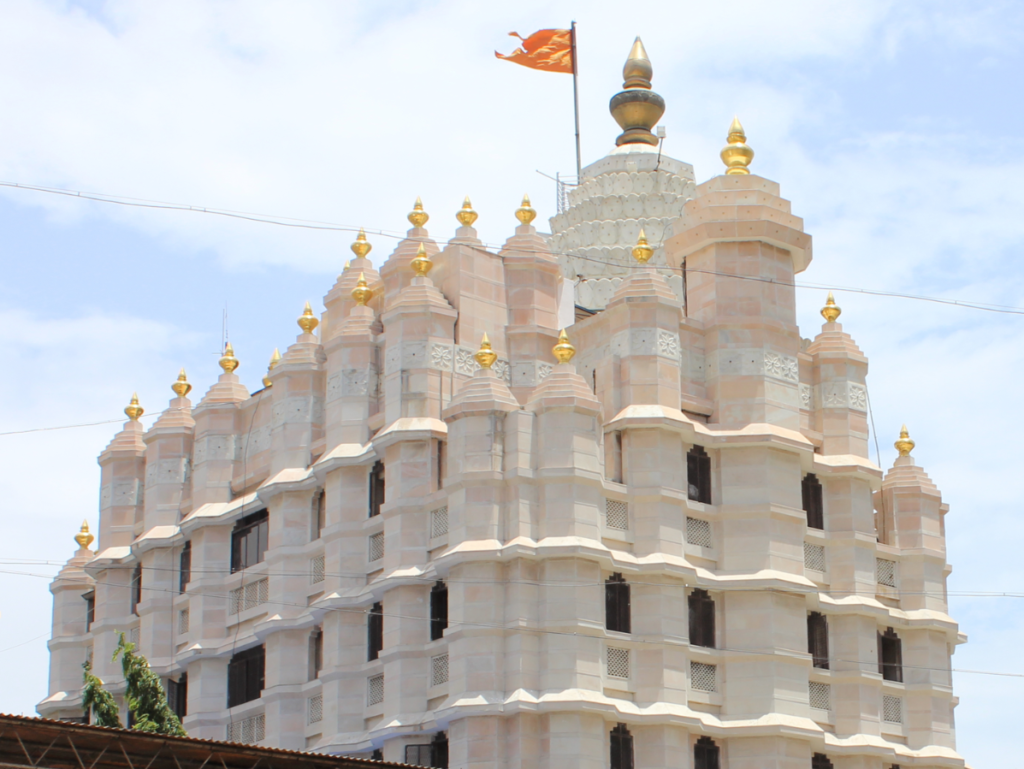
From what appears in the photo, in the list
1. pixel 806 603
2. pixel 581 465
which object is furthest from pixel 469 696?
pixel 806 603

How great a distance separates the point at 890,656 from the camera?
56.1 m

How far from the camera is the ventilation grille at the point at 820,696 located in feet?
177

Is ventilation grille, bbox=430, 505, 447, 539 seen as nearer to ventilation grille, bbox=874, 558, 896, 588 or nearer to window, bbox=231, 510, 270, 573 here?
window, bbox=231, 510, 270, 573

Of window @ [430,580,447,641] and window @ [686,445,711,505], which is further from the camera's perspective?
window @ [686,445,711,505]

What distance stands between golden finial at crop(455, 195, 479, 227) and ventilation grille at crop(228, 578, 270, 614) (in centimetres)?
1135

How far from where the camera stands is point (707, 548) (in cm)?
5384

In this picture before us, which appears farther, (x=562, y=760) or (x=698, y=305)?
(x=698, y=305)

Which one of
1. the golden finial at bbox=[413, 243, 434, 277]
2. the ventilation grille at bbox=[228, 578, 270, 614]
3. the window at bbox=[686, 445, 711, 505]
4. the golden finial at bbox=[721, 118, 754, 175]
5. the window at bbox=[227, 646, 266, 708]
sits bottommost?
the window at bbox=[227, 646, 266, 708]

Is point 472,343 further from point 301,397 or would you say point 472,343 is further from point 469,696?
point 469,696

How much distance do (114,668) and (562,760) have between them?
18888mm

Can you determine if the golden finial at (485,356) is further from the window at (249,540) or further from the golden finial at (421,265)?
the window at (249,540)

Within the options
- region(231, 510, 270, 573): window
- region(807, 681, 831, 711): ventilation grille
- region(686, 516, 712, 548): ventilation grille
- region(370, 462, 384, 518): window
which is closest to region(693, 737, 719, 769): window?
region(807, 681, 831, 711): ventilation grille

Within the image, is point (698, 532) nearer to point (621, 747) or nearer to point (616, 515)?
point (616, 515)

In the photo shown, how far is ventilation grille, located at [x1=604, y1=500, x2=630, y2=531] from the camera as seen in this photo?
52.1 meters
